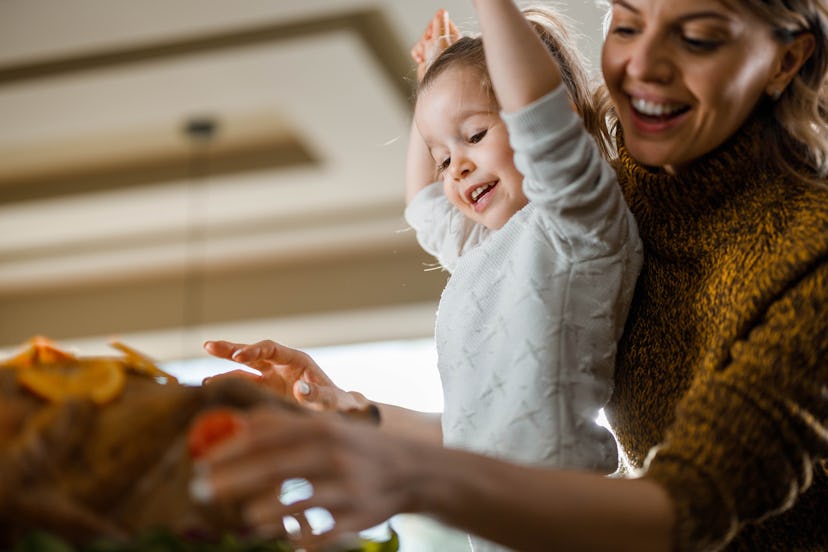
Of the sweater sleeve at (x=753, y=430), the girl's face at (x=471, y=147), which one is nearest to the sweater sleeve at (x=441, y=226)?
the girl's face at (x=471, y=147)

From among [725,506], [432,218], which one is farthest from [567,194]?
[432,218]

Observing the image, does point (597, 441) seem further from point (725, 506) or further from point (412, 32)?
point (412, 32)

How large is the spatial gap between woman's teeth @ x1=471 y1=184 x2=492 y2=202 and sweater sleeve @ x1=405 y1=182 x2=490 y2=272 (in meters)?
0.13

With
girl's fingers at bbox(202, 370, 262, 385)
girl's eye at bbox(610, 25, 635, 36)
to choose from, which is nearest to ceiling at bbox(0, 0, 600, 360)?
girl's eye at bbox(610, 25, 635, 36)

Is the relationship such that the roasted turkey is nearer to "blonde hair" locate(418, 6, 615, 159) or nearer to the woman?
the woman

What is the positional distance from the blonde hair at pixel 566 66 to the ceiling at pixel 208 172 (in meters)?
1.49

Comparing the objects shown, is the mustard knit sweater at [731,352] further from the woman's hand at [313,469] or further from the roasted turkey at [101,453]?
the roasted turkey at [101,453]

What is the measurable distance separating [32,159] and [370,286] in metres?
2.03

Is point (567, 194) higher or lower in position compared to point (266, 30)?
lower

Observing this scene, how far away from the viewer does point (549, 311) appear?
3.46 ft

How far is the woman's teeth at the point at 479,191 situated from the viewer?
122cm

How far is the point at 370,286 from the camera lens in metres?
6.34

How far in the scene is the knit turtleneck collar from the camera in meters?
1.10

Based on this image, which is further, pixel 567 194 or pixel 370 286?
pixel 370 286
